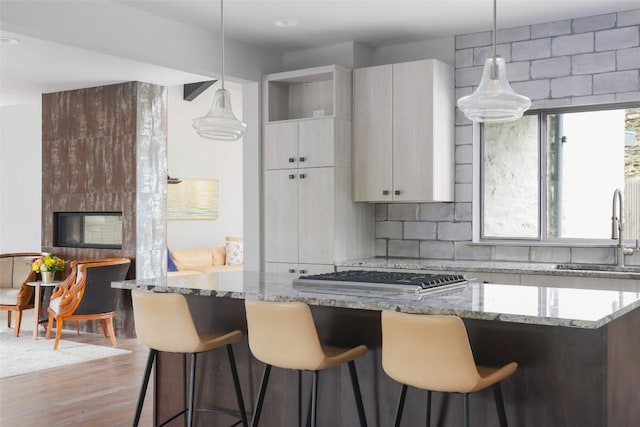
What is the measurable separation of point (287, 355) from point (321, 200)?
2.61 meters

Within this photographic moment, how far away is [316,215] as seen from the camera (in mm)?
5414

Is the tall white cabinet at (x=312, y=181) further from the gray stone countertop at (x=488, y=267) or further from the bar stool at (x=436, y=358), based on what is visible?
the bar stool at (x=436, y=358)

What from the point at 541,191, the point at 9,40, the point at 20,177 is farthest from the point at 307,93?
the point at 20,177

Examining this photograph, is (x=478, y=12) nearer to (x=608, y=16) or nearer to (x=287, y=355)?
(x=608, y=16)

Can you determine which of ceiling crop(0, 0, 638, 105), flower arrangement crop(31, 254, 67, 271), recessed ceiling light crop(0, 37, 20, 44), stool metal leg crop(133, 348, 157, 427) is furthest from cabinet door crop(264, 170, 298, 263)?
flower arrangement crop(31, 254, 67, 271)

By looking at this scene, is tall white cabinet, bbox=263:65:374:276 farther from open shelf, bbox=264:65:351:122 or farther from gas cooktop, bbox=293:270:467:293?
gas cooktop, bbox=293:270:467:293

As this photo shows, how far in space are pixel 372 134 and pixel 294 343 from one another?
2.89 m

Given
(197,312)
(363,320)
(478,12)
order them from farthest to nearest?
1. (478,12)
2. (197,312)
3. (363,320)

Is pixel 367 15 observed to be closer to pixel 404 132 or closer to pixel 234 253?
pixel 404 132

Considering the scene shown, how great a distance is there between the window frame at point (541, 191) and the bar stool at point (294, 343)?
266cm

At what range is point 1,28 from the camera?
162 inches

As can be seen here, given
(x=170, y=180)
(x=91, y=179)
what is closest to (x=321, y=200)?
(x=91, y=179)

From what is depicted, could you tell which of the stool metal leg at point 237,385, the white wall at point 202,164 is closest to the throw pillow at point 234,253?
→ the white wall at point 202,164

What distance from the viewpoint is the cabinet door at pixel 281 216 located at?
554 cm
